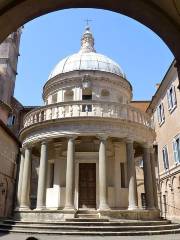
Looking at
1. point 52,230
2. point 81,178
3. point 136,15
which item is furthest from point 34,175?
point 136,15

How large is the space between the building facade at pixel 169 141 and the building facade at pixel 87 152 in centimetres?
416

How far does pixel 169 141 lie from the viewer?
25.6 metres

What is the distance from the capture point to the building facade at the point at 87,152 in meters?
16.6

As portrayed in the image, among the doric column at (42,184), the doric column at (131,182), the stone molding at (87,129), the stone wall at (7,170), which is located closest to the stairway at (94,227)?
the doric column at (42,184)

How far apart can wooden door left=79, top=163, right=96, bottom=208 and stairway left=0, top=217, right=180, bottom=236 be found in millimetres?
3474

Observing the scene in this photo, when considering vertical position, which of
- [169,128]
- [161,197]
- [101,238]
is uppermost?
[169,128]

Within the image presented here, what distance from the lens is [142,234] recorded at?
13.7 meters

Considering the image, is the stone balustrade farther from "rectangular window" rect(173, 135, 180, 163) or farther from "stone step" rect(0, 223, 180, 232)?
"stone step" rect(0, 223, 180, 232)

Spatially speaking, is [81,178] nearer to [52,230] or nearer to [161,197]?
[52,230]

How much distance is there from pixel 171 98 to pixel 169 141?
401 cm

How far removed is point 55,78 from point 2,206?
1365 cm

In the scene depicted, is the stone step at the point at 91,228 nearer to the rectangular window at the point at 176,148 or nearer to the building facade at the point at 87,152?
the building facade at the point at 87,152

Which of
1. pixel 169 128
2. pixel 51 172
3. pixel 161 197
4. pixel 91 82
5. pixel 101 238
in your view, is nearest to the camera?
pixel 101 238

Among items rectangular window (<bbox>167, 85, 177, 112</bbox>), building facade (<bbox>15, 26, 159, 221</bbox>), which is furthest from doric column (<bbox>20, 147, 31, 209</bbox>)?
rectangular window (<bbox>167, 85, 177, 112</bbox>)
